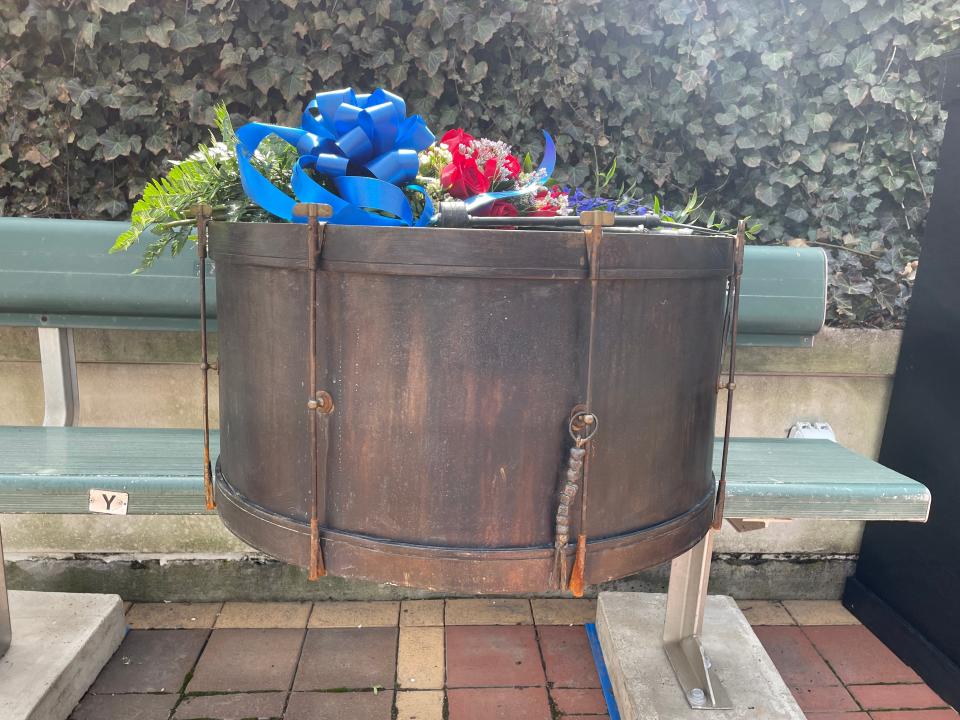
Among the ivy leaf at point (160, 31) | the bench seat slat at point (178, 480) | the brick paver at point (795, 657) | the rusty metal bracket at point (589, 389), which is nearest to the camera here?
the rusty metal bracket at point (589, 389)

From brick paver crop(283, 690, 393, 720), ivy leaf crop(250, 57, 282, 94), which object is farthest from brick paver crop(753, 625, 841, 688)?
ivy leaf crop(250, 57, 282, 94)

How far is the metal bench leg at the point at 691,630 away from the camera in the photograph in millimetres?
2211

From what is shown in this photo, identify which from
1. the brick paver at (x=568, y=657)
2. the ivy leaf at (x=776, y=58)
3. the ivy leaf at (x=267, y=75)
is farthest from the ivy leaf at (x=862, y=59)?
the brick paver at (x=568, y=657)

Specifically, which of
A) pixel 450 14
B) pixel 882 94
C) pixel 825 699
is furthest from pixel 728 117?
pixel 825 699

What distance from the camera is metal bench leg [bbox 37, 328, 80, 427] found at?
2.56 m

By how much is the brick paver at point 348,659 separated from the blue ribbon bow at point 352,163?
1.90 m

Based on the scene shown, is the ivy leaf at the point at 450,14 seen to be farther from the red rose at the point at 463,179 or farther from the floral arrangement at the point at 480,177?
the red rose at the point at 463,179

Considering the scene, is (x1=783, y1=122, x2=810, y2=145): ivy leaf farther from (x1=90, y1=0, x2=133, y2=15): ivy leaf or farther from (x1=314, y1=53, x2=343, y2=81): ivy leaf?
(x1=90, y1=0, x2=133, y2=15): ivy leaf

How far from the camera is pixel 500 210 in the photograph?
51.2 inches

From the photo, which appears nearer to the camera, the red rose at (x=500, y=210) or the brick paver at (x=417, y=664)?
the red rose at (x=500, y=210)

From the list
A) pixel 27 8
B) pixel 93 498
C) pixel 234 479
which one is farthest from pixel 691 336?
pixel 27 8

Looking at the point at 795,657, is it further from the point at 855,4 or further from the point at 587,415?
the point at 855,4

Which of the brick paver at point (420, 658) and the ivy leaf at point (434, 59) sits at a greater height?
the ivy leaf at point (434, 59)

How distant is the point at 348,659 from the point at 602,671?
3.14 ft
